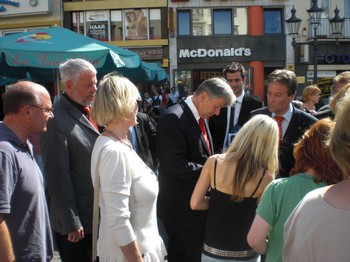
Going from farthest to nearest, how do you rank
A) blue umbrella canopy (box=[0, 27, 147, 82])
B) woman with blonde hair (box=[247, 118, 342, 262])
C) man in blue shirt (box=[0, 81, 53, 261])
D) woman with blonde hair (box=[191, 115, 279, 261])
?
blue umbrella canopy (box=[0, 27, 147, 82]) → woman with blonde hair (box=[191, 115, 279, 261]) → woman with blonde hair (box=[247, 118, 342, 262]) → man in blue shirt (box=[0, 81, 53, 261])

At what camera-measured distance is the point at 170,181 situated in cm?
354

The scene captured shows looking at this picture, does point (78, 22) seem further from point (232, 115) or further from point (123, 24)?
point (232, 115)

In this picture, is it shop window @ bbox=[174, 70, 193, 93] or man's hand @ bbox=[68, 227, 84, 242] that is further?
shop window @ bbox=[174, 70, 193, 93]

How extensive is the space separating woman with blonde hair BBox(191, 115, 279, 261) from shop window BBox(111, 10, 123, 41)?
20.8 meters

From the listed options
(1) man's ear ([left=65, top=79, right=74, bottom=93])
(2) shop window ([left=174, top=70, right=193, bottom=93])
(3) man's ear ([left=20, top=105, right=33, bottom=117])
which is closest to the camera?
(3) man's ear ([left=20, top=105, right=33, bottom=117])

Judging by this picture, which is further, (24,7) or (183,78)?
(24,7)

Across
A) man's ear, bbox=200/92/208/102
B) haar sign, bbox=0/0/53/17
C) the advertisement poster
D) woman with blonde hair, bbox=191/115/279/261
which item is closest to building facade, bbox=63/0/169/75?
the advertisement poster

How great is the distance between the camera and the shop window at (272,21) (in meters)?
22.8

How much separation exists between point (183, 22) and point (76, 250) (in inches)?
811

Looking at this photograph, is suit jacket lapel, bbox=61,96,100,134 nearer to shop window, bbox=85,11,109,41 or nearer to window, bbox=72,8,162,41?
window, bbox=72,8,162,41

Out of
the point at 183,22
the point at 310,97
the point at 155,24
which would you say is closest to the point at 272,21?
the point at 183,22

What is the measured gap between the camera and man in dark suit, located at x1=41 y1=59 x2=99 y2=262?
117 inches

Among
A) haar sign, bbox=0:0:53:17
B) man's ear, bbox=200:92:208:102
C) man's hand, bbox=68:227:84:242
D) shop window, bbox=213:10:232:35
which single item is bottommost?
man's hand, bbox=68:227:84:242

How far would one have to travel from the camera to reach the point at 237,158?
269 cm
